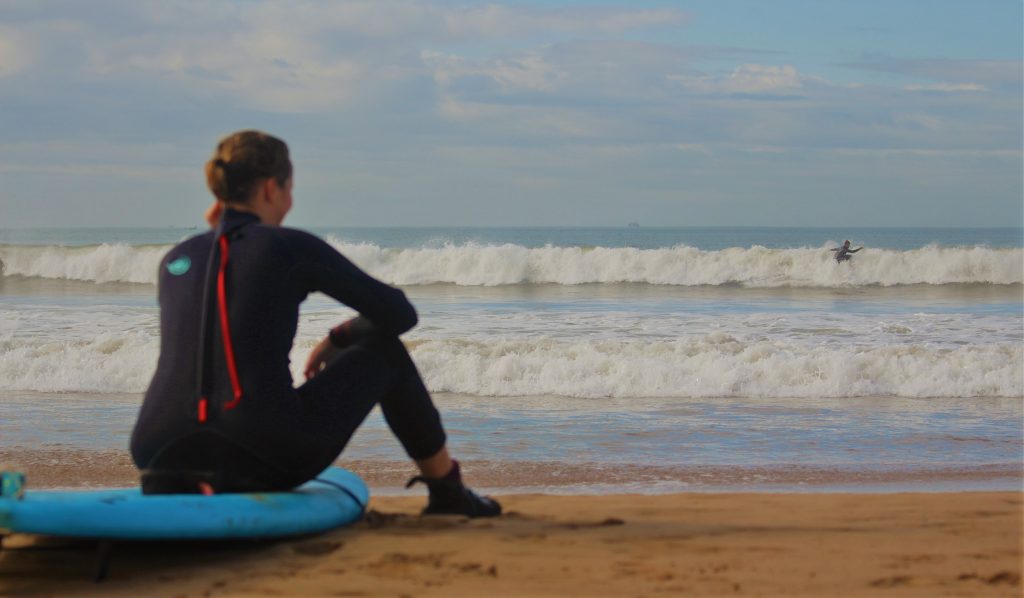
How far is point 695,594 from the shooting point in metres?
3.05

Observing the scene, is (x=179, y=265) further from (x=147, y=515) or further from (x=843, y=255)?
(x=843, y=255)

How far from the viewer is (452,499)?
400 cm

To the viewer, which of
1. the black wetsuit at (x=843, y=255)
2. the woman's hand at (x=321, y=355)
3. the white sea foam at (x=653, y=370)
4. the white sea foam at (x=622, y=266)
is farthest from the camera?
the black wetsuit at (x=843, y=255)

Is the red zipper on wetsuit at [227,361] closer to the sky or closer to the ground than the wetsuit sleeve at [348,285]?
closer to the ground

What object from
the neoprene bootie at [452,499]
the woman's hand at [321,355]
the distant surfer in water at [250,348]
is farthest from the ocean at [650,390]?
the distant surfer in water at [250,348]

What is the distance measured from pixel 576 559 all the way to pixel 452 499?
0.72m

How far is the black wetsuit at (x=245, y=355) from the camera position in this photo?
3.20 m

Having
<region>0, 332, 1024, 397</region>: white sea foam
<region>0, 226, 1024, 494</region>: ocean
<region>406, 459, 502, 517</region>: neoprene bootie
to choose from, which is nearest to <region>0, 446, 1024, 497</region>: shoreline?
<region>0, 226, 1024, 494</region>: ocean

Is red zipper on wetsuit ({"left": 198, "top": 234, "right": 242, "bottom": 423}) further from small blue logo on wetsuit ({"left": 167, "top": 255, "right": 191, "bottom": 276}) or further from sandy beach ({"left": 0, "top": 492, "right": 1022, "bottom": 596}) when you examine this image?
sandy beach ({"left": 0, "top": 492, "right": 1022, "bottom": 596})

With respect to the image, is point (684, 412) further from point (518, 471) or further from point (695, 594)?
point (695, 594)

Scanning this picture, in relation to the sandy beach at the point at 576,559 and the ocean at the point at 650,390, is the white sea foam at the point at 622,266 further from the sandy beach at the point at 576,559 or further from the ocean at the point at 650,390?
the sandy beach at the point at 576,559

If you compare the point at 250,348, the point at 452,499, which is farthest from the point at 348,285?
the point at 452,499

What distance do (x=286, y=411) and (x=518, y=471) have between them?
114 inches

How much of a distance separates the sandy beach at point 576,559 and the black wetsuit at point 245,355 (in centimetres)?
31
